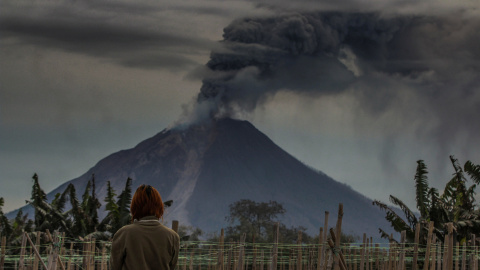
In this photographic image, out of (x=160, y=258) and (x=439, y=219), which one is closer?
(x=160, y=258)

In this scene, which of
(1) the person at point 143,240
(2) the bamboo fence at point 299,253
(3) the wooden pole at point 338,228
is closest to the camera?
(1) the person at point 143,240

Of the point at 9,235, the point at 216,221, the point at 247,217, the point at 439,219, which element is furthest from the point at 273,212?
the point at 216,221

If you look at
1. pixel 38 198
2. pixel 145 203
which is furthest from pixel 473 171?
pixel 145 203

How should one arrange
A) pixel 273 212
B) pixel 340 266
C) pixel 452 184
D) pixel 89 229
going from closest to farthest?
pixel 340 266, pixel 452 184, pixel 89 229, pixel 273 212

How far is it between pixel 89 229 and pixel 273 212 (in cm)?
4508

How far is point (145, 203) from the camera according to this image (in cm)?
500

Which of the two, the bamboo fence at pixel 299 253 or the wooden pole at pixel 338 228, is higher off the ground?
the wooden pole at pixel 338 228

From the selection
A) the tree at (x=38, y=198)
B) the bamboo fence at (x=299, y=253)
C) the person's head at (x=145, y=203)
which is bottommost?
the bamboo fence at (x=299, y=253)

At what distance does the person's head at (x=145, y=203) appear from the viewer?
197 inches

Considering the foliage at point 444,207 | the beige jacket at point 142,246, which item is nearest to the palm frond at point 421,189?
the foliage at point 444,207

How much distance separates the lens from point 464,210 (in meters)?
22.0

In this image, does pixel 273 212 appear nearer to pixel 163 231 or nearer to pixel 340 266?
pixel 340 266

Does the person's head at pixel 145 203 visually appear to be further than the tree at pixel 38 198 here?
No

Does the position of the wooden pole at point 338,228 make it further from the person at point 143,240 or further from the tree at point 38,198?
the tree at point 38,198
